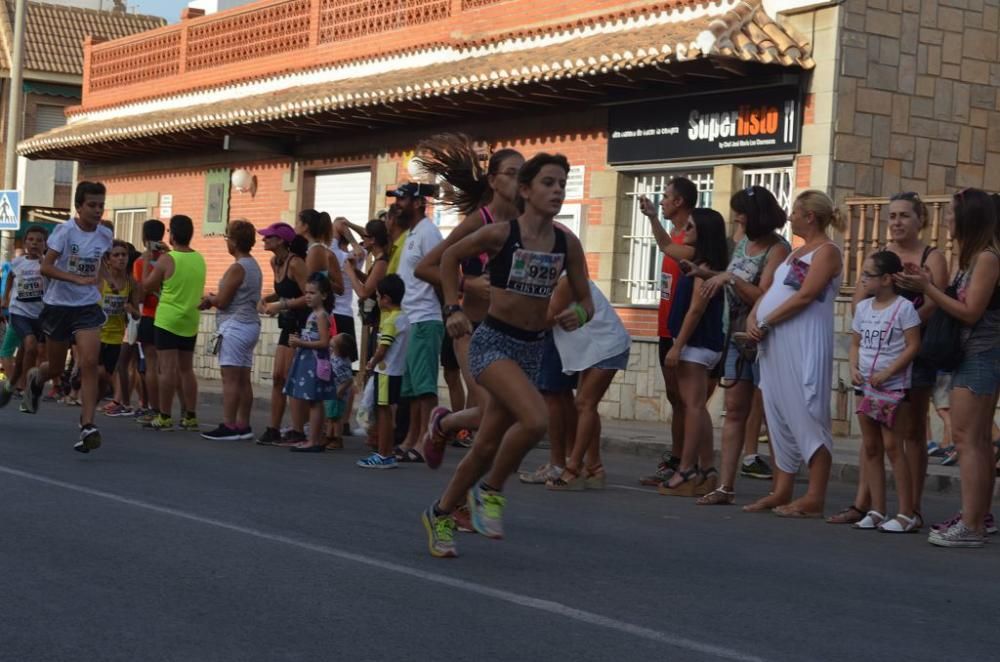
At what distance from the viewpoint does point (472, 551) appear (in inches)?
316

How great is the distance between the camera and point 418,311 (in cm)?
1272

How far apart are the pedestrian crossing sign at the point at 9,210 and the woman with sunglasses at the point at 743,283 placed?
2038cm

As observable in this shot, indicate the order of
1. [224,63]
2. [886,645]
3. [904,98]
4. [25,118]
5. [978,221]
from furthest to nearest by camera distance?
[25,118], [224,63], [904,98], [978,221], [886,645]

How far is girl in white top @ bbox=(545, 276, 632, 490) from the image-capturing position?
11.3 meters

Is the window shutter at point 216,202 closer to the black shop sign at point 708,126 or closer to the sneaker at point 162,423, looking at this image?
the black shop sign at point 708,126

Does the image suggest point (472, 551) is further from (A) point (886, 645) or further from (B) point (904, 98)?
(B) point (904, 98)

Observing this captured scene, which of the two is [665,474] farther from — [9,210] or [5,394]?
[9,210]

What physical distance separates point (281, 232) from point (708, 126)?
20.6 ft

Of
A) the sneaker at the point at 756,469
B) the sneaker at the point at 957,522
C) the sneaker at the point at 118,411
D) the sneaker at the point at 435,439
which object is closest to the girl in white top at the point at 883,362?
the sneaker at the point at 957,522

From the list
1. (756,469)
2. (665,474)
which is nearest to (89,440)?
(665,474)

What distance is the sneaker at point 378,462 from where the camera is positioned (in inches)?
483

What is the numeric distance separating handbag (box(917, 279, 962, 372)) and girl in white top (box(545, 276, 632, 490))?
7.75 ft

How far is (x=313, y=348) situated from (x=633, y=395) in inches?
244

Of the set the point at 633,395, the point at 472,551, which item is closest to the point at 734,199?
the point at 472,551
